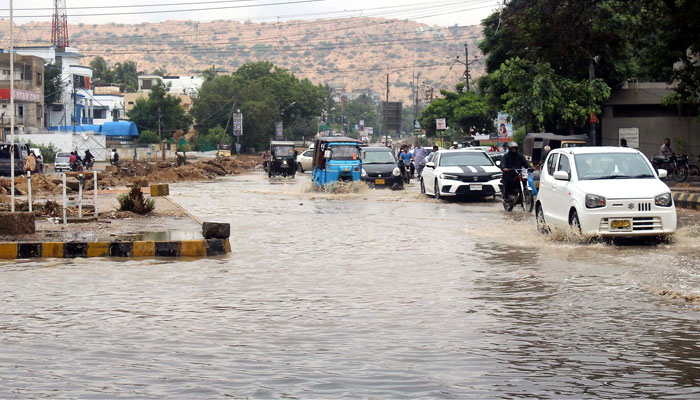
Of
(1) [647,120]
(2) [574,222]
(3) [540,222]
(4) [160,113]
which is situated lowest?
(3) [540,222]

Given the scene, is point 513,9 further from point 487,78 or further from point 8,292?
point 8,292

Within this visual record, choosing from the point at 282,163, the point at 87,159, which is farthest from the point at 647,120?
the point at 87,159

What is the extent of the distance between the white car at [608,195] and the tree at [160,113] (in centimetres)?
8906

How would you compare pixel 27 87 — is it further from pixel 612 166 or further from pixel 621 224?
pixel 621 224

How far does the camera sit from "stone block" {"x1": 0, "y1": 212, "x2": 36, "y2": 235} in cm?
1520

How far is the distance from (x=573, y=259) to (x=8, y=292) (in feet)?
24.5

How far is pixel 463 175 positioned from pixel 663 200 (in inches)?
494

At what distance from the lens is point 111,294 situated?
1024cm

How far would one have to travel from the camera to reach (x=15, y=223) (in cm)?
1522

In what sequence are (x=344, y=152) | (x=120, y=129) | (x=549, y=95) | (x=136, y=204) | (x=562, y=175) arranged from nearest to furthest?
(x=562, y=175) → (x=136, y=204) → (x=344, y=152) → (x=549, y=95) → (x=120, y=129)

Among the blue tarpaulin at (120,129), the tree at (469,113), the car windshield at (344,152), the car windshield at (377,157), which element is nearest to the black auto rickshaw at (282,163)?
the car windshield at (377,157)

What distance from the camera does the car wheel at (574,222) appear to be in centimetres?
1488

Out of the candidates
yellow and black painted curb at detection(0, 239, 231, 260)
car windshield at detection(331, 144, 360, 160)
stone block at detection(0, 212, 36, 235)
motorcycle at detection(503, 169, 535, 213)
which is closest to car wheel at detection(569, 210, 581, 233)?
yellow and black painted curb at detection(0, 239, 231, 260)

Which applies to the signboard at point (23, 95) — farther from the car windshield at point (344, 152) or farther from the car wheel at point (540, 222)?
the car wheel at point (540, 222)
